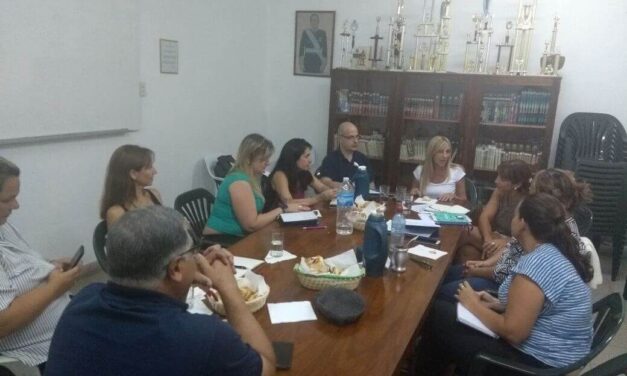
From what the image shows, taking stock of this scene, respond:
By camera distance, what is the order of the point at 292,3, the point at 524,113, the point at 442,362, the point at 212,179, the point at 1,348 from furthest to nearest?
1. the point at 292,3
2. the point at 212,179
3. the point at 524,113
4. the point at 442,362
5. the point at 1,348

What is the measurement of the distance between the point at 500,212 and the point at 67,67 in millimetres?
2916

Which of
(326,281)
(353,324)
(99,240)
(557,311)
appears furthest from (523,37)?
(99,240)

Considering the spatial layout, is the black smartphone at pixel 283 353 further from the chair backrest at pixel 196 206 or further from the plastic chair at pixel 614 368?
the chair backrest at pixel 196 206

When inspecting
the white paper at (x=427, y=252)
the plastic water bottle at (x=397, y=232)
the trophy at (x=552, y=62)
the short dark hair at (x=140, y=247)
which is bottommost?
the white paper at (x=427, y=252)

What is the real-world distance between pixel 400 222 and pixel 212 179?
292 cm

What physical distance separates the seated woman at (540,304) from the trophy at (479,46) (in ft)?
9.87

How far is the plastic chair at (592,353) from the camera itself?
1650mm

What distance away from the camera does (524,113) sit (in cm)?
441

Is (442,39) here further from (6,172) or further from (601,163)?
(6,172)

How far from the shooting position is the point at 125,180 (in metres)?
2.36

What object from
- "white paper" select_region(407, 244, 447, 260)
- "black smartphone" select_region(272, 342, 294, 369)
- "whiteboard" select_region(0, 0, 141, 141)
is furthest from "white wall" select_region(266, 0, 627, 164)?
"black smartphone" select_region(272, 342, 294, 369)

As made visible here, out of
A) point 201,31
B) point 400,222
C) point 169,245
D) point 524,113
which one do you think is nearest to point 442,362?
point 400,222

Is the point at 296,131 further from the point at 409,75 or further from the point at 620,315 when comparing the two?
the point at 620,315

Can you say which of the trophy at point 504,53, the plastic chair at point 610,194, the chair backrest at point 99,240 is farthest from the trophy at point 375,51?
the chair backrest at point 99,240
